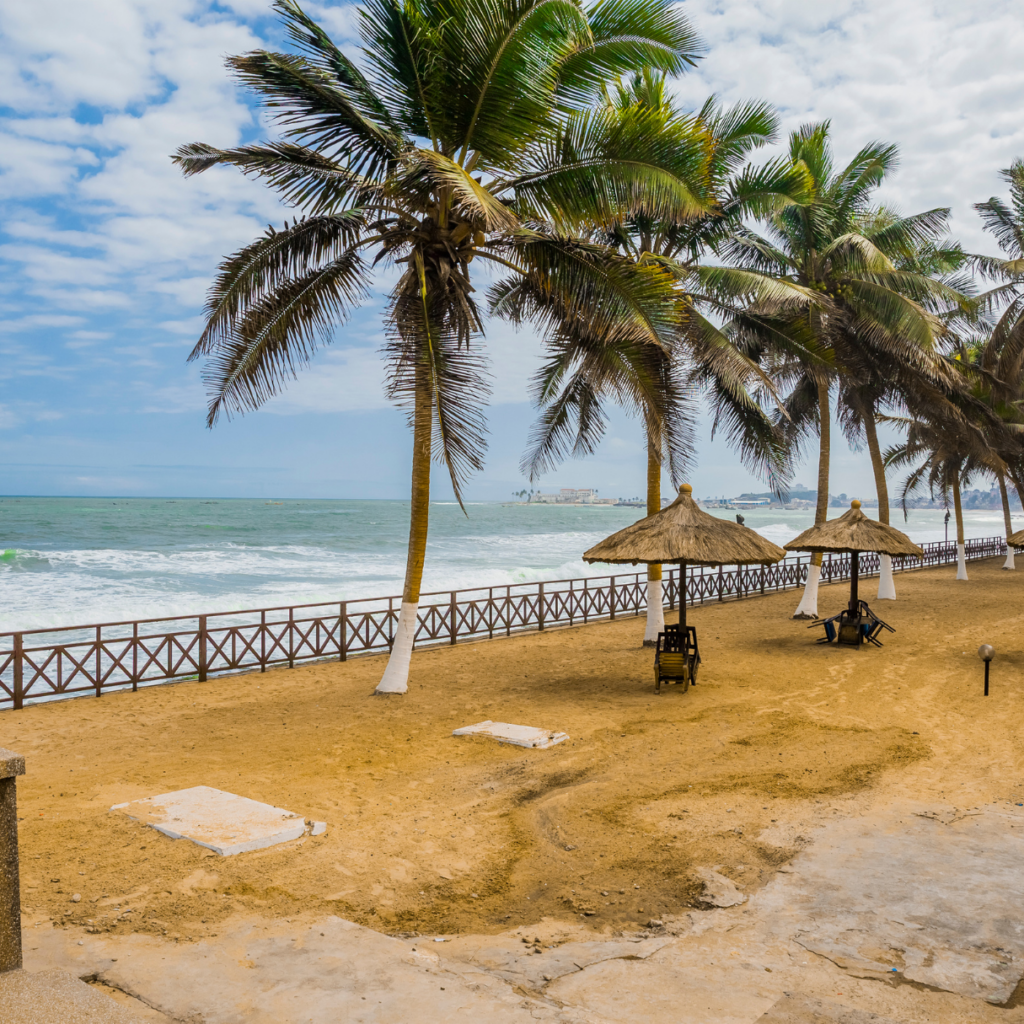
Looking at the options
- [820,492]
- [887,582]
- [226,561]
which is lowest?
[226,561]

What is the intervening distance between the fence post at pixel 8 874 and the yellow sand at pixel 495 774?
58.4 inches

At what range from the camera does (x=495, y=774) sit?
782 cm

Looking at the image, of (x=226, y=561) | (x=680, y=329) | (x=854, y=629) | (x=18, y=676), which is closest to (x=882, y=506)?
(x=854, y=629)

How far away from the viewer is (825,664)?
13.6 meters

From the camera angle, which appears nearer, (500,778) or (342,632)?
(500,778)

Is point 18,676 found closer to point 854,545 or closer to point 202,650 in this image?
point 202,650

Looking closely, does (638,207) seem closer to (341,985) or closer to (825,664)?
(825,664)

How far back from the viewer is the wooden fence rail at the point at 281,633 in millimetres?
11859

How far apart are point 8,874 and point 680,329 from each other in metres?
11.4

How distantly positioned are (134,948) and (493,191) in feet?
29.1

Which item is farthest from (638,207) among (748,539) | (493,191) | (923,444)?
(923,444)

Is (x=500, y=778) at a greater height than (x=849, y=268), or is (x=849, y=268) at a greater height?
(x=849, y=268)

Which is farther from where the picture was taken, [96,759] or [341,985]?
[96,759]

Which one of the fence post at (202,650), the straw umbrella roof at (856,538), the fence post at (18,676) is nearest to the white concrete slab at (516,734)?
the fence post at (202,650)
